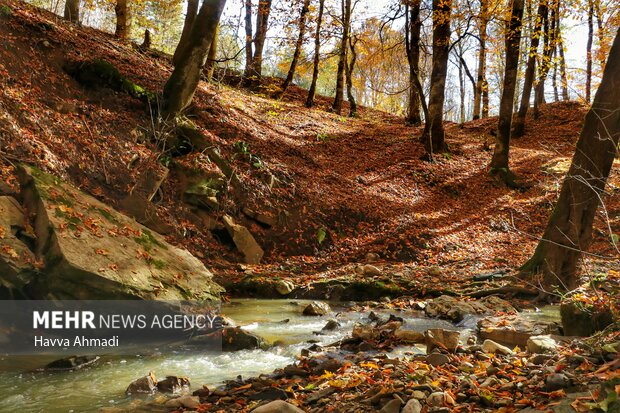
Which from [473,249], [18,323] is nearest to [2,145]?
[18,323]


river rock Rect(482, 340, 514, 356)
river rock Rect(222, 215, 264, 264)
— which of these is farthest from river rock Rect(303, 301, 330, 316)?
river rock Rect(482, 340, 514, 356)

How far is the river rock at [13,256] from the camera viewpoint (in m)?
5.77

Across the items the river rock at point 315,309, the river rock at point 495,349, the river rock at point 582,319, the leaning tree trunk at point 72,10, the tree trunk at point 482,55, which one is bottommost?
Result: the river rock at point 315,309

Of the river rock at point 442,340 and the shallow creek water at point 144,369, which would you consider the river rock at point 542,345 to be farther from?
the shallow creek water at point 144,369

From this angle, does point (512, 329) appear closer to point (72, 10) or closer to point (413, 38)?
point (413, 38)

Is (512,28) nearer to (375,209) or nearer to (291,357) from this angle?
(375,209)

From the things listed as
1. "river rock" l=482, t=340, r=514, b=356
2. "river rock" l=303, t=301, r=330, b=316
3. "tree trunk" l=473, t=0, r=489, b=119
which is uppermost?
"tree trunk" l=473, t=0, r=489, b=119

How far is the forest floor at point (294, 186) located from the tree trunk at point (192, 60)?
2.52 feet

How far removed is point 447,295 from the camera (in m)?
9.08

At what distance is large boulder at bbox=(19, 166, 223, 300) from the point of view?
6023 mm

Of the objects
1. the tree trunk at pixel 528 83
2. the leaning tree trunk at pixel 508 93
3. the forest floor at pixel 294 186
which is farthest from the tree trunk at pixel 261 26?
the tree trunk at pixel 528 83

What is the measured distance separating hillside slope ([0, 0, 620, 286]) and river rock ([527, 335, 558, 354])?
6.31 ft

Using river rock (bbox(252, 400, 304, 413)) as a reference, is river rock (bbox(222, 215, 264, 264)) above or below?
above

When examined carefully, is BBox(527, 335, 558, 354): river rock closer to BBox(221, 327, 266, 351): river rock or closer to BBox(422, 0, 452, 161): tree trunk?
BBox(221, 327, 266, 351): river rock
